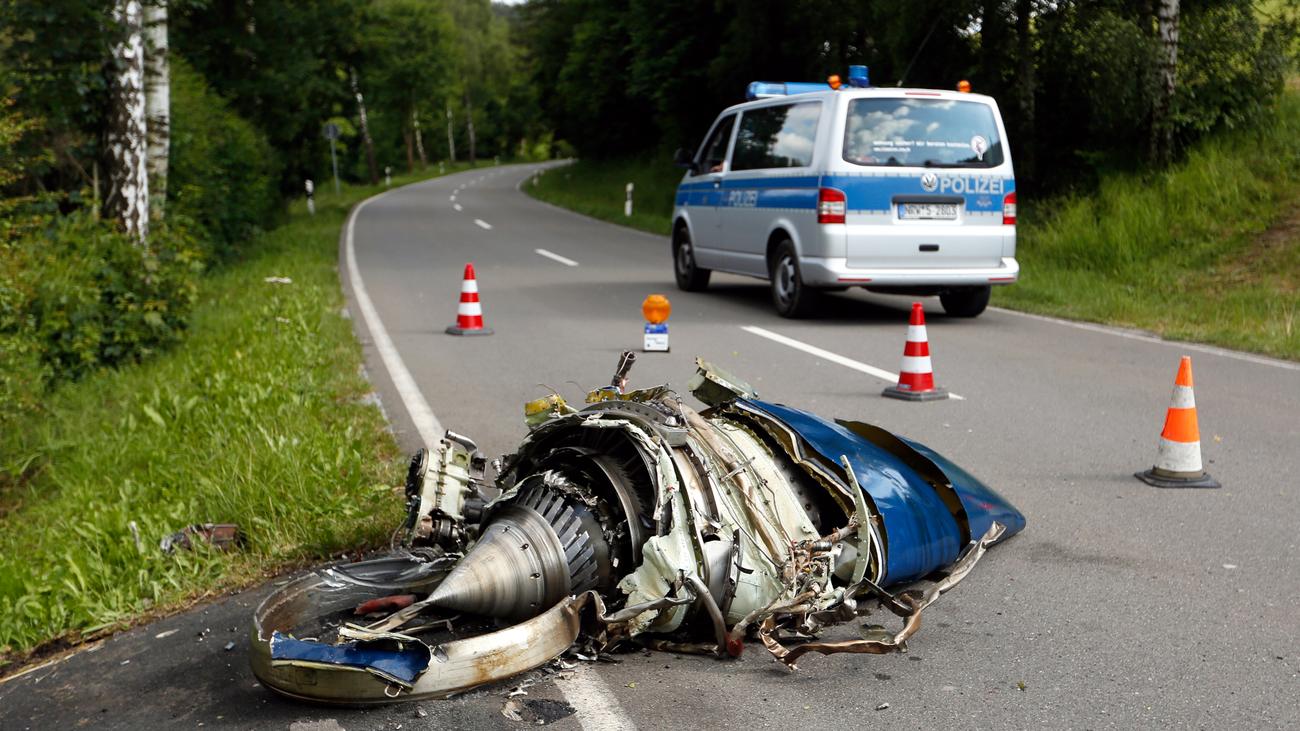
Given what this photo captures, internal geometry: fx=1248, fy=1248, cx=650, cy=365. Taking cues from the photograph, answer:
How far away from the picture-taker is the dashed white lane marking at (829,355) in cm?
875

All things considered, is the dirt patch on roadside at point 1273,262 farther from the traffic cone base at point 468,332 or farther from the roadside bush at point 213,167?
the roadside bush at point 213,167

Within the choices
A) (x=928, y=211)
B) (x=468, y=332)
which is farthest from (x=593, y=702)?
(x=928, y=211)

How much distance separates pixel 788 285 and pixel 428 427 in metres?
5.48

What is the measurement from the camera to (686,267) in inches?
564

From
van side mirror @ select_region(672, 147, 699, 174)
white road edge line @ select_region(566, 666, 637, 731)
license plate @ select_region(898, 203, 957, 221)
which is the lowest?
white road edge line @ select_region(566, 666, 637, 731)

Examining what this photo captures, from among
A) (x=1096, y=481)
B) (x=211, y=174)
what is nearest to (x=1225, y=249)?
(x=1096, y=481)

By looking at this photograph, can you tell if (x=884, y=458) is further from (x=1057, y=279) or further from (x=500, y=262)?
(x=500, y=262)

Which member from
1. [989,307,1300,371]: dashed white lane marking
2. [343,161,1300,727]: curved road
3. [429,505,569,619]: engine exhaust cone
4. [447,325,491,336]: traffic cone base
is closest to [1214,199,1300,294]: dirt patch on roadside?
[989,307,1300,371]: dashed white lane marking

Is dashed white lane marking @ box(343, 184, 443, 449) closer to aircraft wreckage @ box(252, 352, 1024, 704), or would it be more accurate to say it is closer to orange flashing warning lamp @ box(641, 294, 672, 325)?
orange flashing warning lamp @ box(641, 294, 672, 325)

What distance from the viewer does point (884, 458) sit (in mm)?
4445

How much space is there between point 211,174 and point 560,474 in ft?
56.3

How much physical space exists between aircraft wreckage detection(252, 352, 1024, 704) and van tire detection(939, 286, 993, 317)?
7793 mm

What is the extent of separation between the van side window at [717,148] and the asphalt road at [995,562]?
218cm

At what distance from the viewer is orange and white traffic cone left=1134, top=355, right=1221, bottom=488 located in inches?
227
